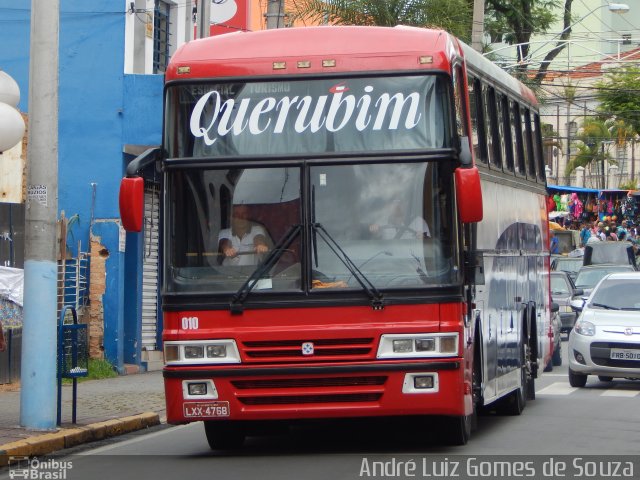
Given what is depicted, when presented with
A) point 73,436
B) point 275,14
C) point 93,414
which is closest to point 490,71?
point 73,436

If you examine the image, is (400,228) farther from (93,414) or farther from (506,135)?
(93,414)

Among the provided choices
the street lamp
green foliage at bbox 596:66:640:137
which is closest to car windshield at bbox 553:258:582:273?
green foliage at bbox 596:66:640:137

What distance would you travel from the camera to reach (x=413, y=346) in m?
→ 10.7

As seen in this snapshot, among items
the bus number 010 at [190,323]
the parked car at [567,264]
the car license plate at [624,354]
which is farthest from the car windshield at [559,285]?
the bus number 010 at [190,323]

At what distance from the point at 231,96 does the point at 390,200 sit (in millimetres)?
1627

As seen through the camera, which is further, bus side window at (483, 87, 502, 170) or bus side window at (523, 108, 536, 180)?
bus side window at (523, 108, 536, 180)

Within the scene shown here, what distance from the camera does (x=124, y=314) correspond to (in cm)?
2208

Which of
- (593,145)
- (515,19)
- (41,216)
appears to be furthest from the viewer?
(593,145)

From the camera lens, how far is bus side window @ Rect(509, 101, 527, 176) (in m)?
15.6

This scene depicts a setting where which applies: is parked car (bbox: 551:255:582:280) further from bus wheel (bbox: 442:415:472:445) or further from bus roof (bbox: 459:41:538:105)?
bus wheel (bbox: 442:415:472:445)

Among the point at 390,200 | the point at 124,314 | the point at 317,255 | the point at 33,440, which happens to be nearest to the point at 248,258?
the point at 317,255

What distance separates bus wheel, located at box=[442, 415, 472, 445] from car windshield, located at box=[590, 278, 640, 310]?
333 inches

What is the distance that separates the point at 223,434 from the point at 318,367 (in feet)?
6.37

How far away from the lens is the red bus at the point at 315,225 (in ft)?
35.3
